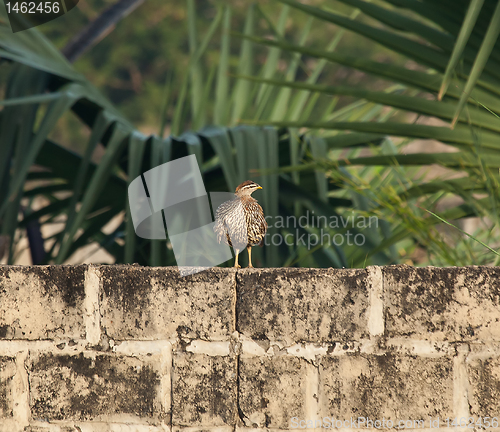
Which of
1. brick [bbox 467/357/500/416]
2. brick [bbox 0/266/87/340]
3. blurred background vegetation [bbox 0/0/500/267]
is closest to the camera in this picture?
brick [bbox 467/357/500/416]

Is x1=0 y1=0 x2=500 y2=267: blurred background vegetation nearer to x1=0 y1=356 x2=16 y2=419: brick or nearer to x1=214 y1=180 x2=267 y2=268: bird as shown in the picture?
x1=214 y1=180 x2=267 y2=268: bird

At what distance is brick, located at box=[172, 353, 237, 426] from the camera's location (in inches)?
44.9

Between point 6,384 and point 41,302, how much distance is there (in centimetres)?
21

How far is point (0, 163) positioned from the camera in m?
2.13

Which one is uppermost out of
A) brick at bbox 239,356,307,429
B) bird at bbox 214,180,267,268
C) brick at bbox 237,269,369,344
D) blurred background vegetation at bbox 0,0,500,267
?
blurred background vegetation at bbox 0,0,500,267

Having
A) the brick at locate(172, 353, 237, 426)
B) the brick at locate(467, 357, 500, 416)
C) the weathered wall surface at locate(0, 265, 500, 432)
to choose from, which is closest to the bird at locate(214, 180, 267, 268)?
the weathered wall surface at locate(0, 265, 500, 432)

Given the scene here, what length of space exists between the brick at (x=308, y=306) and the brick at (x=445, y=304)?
0.24ft

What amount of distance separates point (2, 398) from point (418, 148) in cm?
987

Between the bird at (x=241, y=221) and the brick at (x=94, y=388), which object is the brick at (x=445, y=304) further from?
the brick at (x=94, y=388)

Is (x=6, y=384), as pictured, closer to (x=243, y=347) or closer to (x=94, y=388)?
(x=94, y=388)

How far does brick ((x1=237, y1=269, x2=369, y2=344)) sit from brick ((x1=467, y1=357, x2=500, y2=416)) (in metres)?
0.25

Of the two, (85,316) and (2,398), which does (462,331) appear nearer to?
(85,316)

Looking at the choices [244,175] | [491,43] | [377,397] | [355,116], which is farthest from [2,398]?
[355,116]

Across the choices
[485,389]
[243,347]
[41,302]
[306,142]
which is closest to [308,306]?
[243,347]
